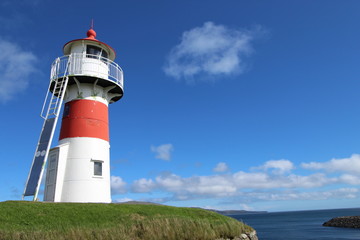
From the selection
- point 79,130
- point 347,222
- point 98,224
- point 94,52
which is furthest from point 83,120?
point 347,222

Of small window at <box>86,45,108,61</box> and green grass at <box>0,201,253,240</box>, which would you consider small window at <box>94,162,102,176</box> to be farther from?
small window at <box>86,45,108,61</box>

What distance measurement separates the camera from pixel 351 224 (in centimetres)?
5684

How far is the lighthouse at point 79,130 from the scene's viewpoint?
630 inches

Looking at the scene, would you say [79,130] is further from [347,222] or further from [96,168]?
[347,222]

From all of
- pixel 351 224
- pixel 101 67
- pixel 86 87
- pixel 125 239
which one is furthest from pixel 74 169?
pixel 351 224

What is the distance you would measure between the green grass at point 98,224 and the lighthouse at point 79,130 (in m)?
2.31

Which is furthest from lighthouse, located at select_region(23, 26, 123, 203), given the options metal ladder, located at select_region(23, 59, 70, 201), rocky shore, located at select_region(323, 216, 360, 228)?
rocky shore, located at select_region(323, 216, 360, 228)

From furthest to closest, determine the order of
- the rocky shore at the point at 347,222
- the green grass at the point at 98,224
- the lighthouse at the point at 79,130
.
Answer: the rocky shore at the point at 347,222
the lighthouse at the point at 79,130
the green grass at the point at 98,224

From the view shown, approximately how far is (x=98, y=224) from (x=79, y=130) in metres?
6.55

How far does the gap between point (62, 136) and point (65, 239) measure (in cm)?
850

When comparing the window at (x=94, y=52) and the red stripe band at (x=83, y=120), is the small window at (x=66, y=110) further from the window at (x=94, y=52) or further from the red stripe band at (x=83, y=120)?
the window at (x=94, y=52)

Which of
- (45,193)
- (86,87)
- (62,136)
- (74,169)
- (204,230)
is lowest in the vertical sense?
(204,230)

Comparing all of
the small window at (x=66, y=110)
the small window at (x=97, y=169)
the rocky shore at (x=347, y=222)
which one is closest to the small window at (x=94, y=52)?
the small window at (x=66, y=110)

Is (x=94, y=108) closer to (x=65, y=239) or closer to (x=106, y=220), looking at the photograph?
(x=106, y=220)
